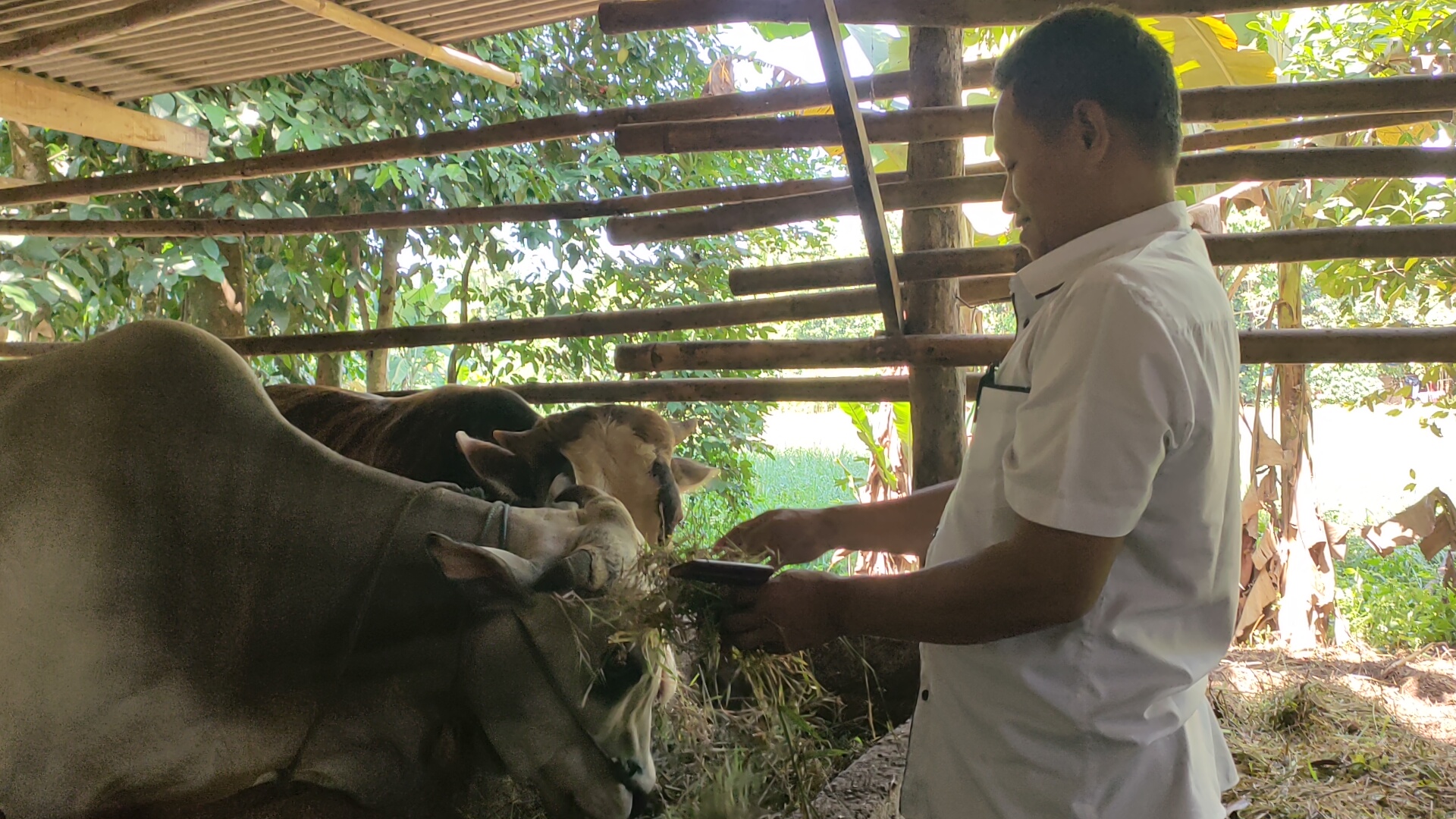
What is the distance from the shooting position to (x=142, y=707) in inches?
67.5

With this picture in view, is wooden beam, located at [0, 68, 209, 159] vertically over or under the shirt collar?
over

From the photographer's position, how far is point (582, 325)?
3826mm

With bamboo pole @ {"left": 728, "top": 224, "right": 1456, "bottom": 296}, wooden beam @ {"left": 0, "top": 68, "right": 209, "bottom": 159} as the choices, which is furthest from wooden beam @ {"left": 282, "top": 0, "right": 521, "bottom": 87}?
bamboo pole @ {"left": 728, "top": 224, "right": 1456, "bottom": 296}

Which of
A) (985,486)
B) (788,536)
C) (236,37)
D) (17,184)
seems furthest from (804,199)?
(17,184)

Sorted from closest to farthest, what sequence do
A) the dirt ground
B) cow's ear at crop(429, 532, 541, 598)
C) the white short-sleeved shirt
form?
the white short-sleeved shirt < cow's ear at crop(429, 532, 541, 598) < the dirt ground

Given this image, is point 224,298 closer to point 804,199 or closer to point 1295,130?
point 804,199

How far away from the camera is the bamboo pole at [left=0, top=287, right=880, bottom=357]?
336 centimetres

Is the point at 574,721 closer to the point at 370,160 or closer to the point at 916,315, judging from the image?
the point at 916,315

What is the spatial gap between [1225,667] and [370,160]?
12.8 feet

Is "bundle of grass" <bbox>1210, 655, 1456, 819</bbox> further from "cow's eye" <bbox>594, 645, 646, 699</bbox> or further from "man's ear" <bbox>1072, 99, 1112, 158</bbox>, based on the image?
"man's ear" <bbox>1072, 99, 1112, 158</bbox>

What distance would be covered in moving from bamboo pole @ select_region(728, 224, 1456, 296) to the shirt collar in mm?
1146

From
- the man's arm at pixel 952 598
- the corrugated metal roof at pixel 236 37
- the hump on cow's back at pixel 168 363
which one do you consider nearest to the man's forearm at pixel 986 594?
the man's arm at pixel 952 598

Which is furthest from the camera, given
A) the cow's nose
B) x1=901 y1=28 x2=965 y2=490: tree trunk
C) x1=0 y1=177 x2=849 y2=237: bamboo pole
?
x1=0 y1=177 x2=849 y2=237: bamboo pole

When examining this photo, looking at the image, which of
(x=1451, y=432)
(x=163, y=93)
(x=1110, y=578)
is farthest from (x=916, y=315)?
(x=1451, y=432)
